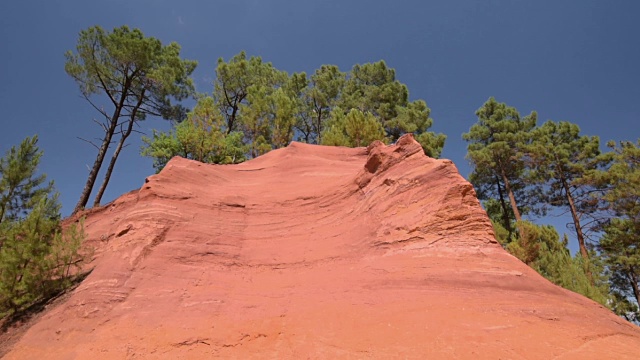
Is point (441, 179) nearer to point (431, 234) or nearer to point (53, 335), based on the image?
point (431, 234)

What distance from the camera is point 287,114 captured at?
22.3 metres

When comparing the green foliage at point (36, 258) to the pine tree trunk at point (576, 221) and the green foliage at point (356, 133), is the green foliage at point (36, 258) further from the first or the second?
the pine tree trunk at point (576, 221)

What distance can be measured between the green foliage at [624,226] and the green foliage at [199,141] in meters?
21.6

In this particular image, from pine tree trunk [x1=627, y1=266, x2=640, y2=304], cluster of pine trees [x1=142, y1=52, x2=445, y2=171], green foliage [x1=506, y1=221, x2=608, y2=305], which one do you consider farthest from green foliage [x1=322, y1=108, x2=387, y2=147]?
pine tree trunk [x1=627, y1=266, x2=640, y2=304]

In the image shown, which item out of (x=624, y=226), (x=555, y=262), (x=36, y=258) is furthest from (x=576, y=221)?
(x=36, y=258)

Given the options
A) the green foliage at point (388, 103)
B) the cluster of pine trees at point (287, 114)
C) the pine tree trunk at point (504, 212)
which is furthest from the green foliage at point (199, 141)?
the pine tree trunk at point (504, 212)

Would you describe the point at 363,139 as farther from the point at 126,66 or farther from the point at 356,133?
the point at 126,66

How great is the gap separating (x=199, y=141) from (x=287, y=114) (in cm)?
628

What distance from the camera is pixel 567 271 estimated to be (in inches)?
568

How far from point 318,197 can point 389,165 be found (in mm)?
2248

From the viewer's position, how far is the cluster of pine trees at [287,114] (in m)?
18.8

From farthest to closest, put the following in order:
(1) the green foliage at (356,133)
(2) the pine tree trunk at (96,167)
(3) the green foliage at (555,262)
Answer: (1) the green foliage at (356,133) < (2) the pine tree trunk at (96,167) < (3) the green foliage at (555,262)

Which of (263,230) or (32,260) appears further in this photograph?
(263,230)

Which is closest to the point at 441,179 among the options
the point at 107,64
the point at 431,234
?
the point at 431,234
